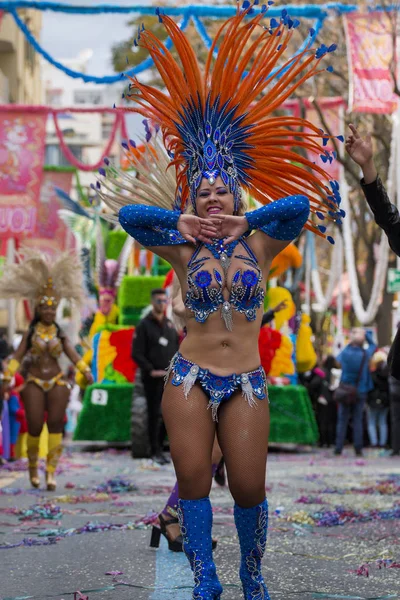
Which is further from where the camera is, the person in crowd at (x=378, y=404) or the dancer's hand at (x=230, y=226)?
the person in crowd at (x=378, y=404)

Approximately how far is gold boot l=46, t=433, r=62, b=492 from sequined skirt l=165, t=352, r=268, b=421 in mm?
6089

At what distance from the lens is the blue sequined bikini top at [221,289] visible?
4.98m

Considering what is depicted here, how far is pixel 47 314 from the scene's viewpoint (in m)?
11.0

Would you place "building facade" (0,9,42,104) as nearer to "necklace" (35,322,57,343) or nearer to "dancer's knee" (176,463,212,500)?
"necklace" (35,322,57,343)

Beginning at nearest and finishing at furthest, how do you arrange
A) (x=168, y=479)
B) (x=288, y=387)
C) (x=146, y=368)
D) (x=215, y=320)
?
(x=215, y=320) → (x=168, y=479) → (x=146, y=368) → (x=288, y=387)

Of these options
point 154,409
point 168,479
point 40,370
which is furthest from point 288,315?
point 40,370

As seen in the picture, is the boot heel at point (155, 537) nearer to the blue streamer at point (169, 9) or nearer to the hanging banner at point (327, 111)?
the blue streamer at point (169, 9)

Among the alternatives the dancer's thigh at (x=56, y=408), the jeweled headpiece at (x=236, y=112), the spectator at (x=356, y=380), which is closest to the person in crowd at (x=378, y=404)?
the spectator at (x=356, y=380)

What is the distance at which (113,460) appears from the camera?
15062mm

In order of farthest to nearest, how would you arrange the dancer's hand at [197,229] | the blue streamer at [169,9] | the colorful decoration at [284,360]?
the blue streamer at [169,9] < the colorful decoration at [284,360] < the dancer's hand at [197,229]

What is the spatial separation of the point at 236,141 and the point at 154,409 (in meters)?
9.04

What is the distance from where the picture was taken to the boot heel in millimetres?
6961

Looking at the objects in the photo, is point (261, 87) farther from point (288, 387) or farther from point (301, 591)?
point (288, 387)

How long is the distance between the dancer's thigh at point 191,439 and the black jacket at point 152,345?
9.18 meters
